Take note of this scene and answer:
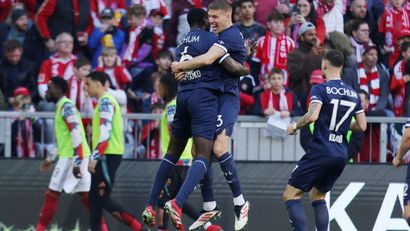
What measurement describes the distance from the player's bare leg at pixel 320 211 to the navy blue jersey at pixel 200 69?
5.70ft

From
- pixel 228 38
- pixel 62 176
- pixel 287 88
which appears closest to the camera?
pixel 228 38

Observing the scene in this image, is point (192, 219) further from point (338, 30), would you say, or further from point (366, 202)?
point (338, 30)

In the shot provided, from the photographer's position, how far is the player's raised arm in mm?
15391

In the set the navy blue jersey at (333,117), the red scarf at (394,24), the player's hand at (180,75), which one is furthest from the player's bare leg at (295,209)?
the red scarf at (394,24)

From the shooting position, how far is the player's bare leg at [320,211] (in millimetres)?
16203

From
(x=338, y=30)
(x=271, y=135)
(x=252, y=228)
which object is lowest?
(x=252, y=228)

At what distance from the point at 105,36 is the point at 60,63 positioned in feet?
3.31

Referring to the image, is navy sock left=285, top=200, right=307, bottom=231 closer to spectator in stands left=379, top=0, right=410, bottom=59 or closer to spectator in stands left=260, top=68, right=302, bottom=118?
spectator in stands left=260, top=68, right=302, bottom=118

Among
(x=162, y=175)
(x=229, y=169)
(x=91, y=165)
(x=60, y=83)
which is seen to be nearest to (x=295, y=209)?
(x=229, y=169)

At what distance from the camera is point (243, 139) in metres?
19.2

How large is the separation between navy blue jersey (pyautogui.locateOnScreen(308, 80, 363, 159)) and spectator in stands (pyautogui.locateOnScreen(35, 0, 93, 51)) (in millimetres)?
6923

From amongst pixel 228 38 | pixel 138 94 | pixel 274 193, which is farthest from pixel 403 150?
pixel 138 94

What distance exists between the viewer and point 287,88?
65.8 feet

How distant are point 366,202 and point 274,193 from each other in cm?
125
